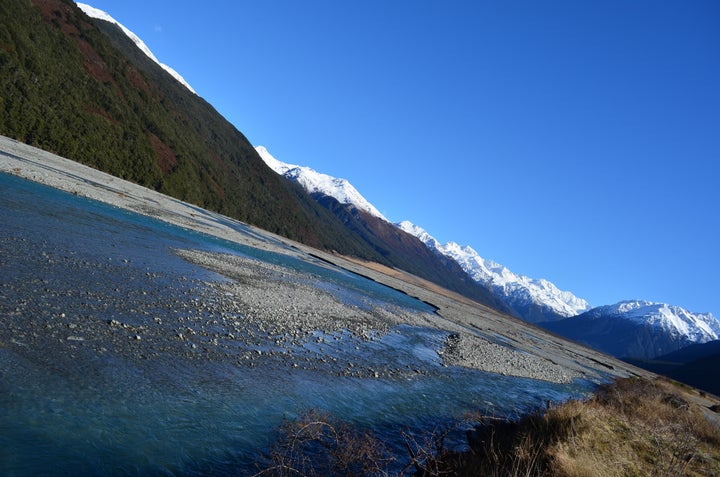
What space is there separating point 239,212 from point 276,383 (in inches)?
6678

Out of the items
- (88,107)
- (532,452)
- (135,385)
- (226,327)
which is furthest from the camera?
(88,107)

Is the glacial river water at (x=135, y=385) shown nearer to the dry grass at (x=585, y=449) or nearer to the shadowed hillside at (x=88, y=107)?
the dry grass at (x=585, y=449)

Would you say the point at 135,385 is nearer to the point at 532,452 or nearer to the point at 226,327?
the point at 226,327

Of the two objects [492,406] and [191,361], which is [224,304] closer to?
[191,361]

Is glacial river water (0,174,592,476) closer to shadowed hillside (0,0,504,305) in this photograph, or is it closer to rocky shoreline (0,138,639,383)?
rocky shoreline (0,138,639,383)

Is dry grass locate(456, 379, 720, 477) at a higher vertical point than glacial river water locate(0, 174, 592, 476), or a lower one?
higher

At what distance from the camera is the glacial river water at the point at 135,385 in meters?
9.14

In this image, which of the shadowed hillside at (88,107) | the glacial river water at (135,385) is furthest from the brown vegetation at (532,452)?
the shadowed hillside at (88,107)

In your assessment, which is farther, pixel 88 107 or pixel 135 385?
pixel 88 107

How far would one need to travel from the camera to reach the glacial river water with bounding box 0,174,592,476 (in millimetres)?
9141

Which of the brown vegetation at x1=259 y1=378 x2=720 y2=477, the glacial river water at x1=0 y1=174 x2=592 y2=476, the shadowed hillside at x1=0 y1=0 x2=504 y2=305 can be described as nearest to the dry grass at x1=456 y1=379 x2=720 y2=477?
the brown vegetation at x1=259 y1=378 x2=720 y2=477

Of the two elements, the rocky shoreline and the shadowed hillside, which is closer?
the rocky shoreline

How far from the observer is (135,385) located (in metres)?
11.9

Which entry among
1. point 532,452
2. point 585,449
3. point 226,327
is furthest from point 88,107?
point 585,449
